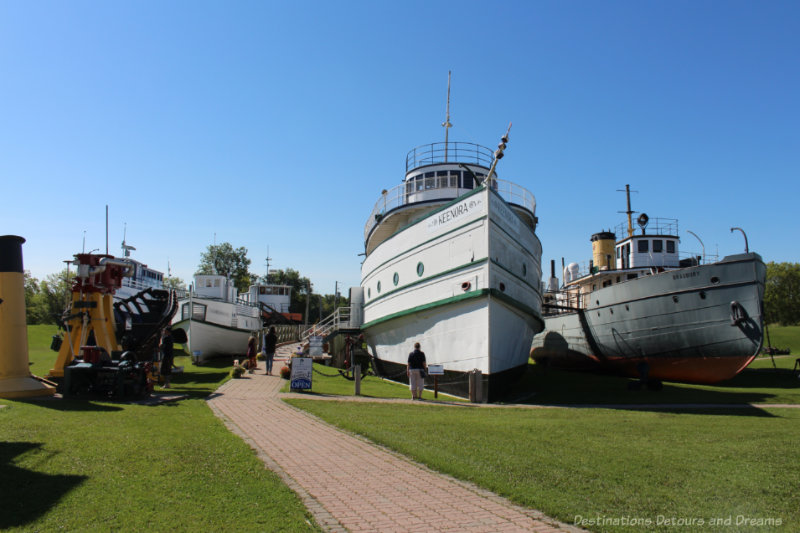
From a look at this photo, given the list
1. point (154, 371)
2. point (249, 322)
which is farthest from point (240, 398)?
point (249, 322)

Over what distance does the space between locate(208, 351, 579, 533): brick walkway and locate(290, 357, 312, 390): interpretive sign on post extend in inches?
180

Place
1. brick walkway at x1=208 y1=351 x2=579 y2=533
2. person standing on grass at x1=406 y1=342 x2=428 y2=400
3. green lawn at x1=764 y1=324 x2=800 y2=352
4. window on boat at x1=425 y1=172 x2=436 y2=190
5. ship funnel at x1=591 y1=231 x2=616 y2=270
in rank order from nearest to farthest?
brick walkway at x1=208 y1=351 x2=579 y2=533 < person standing on grass at x1=406 y1=342 x2=428 y2=400 < window on boat at x1=425 y1=172 x2=436 y2=190 < ship funnel at x1=591 y1=231 x2=616 y2=270 < green lawn at x1=764 y1=324 x2=800 y2=352

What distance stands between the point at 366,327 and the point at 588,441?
466 inches

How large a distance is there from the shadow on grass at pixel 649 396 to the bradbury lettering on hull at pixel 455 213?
4.88 meters

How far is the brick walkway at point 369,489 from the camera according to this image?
13.7ft

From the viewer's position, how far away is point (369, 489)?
506 centimetres

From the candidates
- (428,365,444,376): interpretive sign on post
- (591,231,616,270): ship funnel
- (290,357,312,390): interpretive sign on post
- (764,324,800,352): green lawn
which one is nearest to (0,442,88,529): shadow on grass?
(290,357,312,390): interpretive sign on post

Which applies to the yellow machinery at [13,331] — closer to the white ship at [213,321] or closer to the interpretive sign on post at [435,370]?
the interpretive sign on post at [435,370]

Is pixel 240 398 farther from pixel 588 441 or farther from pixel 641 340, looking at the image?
pixel 641 340

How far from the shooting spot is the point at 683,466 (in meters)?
5.93

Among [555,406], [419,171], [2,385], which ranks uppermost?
[419,171]

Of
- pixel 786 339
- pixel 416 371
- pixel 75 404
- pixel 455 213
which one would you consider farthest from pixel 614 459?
pixel 786 339

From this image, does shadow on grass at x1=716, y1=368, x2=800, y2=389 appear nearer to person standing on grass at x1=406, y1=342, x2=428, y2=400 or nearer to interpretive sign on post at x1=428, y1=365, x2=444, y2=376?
interpretive sign on post at x1=428, y1=365, x2=444, y2=376

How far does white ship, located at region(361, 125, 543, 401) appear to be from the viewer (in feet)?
41.9
